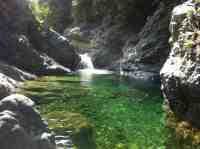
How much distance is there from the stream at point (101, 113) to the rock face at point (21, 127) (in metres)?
1.51

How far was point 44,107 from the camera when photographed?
22156 millimetres

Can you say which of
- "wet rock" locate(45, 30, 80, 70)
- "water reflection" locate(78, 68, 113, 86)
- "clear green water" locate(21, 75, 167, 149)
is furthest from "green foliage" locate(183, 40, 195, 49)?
"wet rock" locate(45, 30, 80, 70)

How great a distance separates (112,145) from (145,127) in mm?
3384

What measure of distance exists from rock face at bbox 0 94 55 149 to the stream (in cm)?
151

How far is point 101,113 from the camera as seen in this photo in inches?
837

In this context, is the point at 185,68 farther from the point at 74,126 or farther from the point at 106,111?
the point at 106,111

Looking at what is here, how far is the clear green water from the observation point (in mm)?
16188

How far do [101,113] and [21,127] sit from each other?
9009 millimetres

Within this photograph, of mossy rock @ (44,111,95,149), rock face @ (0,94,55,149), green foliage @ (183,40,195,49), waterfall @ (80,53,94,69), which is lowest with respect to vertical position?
mossy rock @ (44,111,95,149)

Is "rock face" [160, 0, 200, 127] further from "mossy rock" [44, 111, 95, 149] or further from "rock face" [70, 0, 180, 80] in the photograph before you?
"rock face" [70, 0, 180, 80]

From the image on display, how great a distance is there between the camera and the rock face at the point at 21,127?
12250 mm

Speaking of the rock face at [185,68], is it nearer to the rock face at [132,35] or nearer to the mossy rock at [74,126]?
the mossy rock at [74,126]

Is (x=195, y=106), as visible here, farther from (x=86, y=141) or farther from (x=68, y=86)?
(x=68, y=86)

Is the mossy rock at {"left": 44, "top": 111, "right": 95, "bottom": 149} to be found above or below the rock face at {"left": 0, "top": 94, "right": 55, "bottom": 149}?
below
